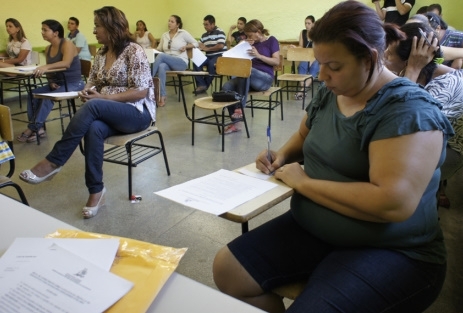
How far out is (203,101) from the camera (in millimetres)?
3295

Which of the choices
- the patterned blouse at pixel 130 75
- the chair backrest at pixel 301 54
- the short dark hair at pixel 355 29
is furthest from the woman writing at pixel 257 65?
the short dark hair at pixel 355 29

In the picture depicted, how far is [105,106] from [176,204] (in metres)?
0.73

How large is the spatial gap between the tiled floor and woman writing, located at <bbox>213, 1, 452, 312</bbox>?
0.69 m

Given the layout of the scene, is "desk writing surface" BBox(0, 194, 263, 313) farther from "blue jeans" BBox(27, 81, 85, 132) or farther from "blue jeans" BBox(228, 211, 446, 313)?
"blue jeans" BBox(27, 81, 85, 132)

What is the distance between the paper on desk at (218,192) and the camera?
0.89m

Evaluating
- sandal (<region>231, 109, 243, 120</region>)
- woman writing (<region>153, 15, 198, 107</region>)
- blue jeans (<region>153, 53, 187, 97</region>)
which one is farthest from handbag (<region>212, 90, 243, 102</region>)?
woman writing (<region>153, 15, 198, 107</region>)

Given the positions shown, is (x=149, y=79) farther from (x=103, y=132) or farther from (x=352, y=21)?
(x=352, y=21)

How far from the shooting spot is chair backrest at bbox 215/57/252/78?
3398 millimetres

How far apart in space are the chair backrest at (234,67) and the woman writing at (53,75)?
151 cm

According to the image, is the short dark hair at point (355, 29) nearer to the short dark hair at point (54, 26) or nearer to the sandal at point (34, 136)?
the sandal at point (34, 136)

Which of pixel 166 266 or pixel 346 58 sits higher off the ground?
pixel 346 58

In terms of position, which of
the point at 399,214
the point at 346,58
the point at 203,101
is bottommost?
the point at 203,101

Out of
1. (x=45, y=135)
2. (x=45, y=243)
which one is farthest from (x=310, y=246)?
(x=45, y=135)

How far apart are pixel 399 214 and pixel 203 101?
8.73 feet
